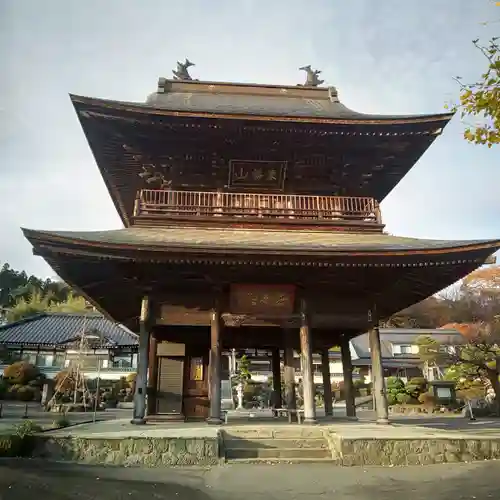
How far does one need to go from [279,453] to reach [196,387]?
263 inches

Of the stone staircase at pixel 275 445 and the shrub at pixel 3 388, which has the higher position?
the shrub at pixel 3 388

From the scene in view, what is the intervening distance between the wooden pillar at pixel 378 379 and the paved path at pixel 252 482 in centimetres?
341

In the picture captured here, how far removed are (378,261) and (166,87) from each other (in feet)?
36.7

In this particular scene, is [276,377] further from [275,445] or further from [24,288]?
[24,288]

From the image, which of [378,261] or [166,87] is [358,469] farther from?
[166,87]

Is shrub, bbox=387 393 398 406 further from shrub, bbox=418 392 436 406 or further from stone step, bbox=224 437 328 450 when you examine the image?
stone step, bbox=224 437 328 450

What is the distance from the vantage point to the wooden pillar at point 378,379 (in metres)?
12.0

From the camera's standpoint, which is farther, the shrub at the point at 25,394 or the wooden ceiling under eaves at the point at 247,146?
the shrub at the point at 25,394

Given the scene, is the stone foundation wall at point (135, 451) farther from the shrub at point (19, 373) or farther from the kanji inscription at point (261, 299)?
the shrub at point (19, 373)

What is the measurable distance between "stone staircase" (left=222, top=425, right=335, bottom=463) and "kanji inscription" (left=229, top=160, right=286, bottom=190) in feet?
24.7

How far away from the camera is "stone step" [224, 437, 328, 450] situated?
30.9 feet

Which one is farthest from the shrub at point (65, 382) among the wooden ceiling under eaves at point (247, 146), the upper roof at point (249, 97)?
the upper roof at point (249, 97)

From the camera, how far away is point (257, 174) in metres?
14.0

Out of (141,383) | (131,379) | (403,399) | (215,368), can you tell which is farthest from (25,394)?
(403,399)
